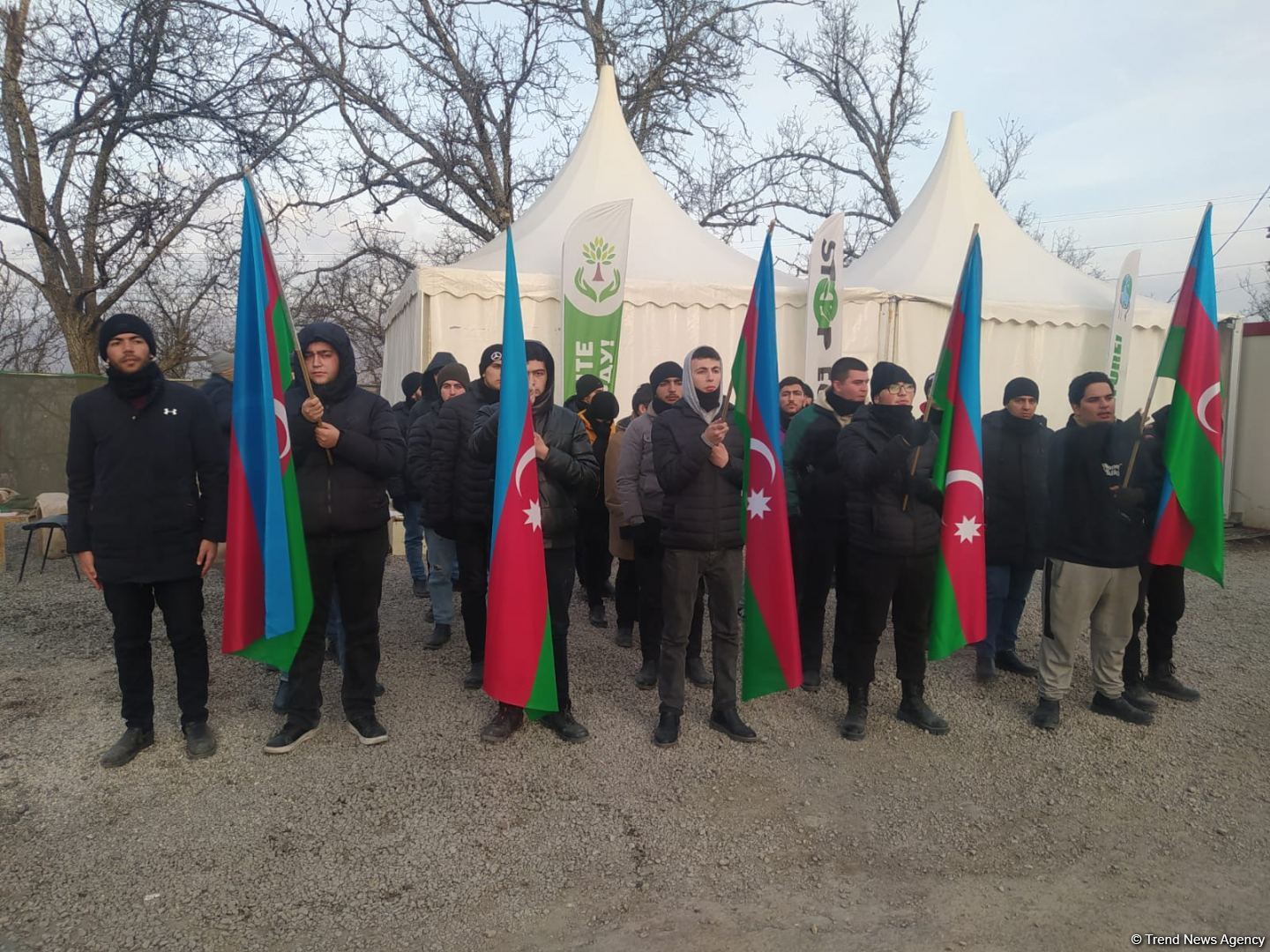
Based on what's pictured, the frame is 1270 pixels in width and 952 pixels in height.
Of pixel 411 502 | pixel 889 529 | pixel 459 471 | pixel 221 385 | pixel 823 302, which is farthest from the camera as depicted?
pixel 823 302

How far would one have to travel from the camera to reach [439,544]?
18.5 feet

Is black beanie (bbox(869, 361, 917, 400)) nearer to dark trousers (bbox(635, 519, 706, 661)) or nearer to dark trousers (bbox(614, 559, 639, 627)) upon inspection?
dark trousers (bbox(635, 519, 706, 661))

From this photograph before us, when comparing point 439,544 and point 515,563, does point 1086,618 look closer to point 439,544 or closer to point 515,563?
point 515,563

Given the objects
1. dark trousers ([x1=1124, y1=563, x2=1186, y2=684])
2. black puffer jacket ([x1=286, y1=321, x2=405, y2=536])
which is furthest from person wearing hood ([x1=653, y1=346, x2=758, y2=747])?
dark trousers ([x1=1124, y1=563, x2=1186, y2=684])

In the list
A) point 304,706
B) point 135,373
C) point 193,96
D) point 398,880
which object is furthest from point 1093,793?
point 193,96

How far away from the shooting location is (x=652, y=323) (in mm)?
8523

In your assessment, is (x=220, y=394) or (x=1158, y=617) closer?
(x=1158, y=617)

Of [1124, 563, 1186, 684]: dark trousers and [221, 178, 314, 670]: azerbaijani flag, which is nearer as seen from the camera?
[221, 178, 314, 670]: azerbaijani flag

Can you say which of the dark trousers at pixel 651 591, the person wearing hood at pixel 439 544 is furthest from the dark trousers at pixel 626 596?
the person wearing hood at pixel 439 544

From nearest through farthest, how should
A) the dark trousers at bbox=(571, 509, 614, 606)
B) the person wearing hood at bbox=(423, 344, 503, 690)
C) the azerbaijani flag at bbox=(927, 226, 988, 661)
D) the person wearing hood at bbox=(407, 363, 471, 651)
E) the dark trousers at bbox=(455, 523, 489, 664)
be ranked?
1. the azerbaijani flag at bbox=(927, 226, 988, 661)
2. the person wearing hood at bbox=(423, 344, 503, 690)
3. the dark trousers at bbox=(455, 523, 489, 664)
4. the person wearing hood at bbox=(407, 363, 471, 651)
5. the dark trousers at bbox=(571, 509, 614, 606)

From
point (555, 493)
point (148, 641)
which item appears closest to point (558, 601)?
point (555, 493)

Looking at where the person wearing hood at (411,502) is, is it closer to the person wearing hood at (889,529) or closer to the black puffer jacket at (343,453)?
the black puffer jacket at (343,453)

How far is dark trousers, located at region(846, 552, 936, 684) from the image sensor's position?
4.11 meters

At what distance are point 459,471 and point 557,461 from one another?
830 millimetres
